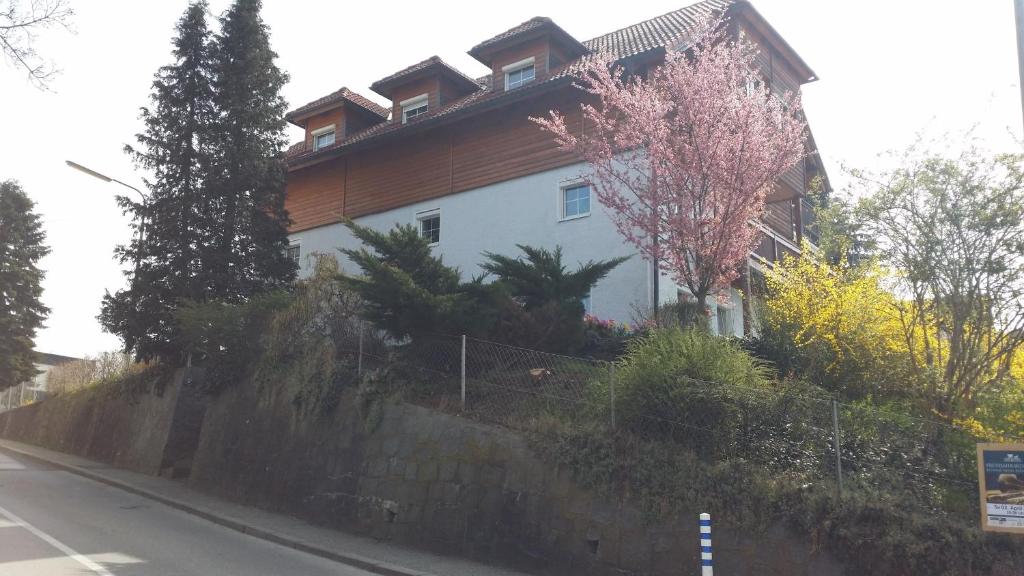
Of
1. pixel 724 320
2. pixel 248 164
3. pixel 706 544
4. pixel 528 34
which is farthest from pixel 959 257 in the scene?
pixel 248 164

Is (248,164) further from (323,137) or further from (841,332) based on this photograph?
(841,332)

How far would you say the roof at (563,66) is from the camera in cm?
1820

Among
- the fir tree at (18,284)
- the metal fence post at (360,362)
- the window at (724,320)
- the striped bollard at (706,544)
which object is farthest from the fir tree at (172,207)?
the fir tree at (18,284)

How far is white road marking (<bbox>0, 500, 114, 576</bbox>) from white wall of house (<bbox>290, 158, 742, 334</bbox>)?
835cm

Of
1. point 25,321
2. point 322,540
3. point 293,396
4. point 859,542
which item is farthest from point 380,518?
point 25,321

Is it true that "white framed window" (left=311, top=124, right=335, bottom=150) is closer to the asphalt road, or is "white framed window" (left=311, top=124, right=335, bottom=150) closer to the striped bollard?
the asphalt road

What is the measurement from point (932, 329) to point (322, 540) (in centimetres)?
889

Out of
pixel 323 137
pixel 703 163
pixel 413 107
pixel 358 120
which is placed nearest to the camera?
pixel 703 163

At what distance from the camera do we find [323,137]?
88.5 ft

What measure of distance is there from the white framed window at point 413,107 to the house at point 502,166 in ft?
0.13

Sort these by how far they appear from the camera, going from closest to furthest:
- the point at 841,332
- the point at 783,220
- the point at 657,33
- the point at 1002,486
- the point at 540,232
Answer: the point at 1002,486
the point at 841,332
the point at 540,232
the point at 657,33
the point at 783,220

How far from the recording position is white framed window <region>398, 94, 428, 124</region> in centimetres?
2377

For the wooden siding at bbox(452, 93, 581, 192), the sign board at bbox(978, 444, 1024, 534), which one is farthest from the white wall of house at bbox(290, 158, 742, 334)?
the sign board at bbox(978, 444, 1024, 534)

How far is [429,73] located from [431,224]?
4.67 metres
